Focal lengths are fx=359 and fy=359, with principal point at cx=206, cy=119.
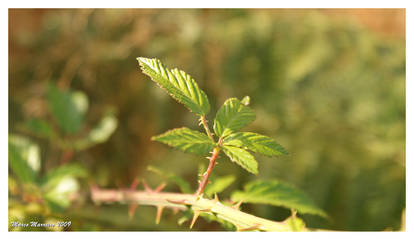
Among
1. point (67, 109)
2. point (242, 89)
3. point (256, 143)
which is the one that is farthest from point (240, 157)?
point (242, 89)

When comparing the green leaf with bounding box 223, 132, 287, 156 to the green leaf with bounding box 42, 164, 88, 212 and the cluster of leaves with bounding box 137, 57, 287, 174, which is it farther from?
the green leaf with bounding box 42, 164, 88, 212

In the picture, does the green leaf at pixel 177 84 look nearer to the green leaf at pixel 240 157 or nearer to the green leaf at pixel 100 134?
the green leaf at pixel 240 157

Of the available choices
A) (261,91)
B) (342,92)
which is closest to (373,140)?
(342,92)

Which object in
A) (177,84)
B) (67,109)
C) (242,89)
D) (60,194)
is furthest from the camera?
(242,89)

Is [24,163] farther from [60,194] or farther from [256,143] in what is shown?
[256,143]

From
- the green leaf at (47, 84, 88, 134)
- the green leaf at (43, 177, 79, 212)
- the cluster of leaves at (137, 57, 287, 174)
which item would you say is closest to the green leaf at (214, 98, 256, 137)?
the cluster of leaves at (137, 57, 287, 174)
